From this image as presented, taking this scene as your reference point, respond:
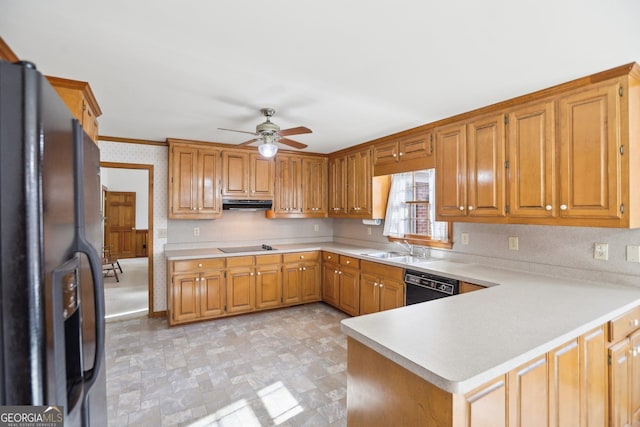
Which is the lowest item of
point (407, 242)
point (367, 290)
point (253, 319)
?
point (253, 319)

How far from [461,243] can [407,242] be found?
78 cm

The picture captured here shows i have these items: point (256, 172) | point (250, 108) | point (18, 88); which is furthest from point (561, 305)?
point (256, 172)

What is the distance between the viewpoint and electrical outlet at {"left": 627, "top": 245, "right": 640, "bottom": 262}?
84.2 inches

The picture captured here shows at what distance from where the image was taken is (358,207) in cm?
447

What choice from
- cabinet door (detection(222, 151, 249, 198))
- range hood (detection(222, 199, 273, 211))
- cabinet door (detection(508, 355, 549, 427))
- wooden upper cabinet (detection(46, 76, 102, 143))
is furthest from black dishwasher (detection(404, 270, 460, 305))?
wooden upper cabinet (detection(46, 76, 102, 143))

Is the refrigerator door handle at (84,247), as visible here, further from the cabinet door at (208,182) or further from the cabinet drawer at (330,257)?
the cabinet drawer at (330,257)

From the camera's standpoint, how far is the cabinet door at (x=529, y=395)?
1.27 metres

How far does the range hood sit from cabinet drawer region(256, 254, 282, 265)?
710 mm

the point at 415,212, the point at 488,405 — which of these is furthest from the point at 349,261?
the point at 488,405

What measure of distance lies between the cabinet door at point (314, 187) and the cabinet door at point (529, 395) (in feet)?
12.6

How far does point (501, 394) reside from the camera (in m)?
1.21

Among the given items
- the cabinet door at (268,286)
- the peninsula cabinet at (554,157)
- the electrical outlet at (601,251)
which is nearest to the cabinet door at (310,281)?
the cabinet door at (268,286)

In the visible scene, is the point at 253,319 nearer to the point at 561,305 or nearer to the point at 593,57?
the point at 561,305

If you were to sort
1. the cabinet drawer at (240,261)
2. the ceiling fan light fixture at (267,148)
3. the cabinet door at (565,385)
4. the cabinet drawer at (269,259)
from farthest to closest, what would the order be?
the cabinet drawer at (269,259), the cabinet drawer at (240,261), the ceiling fan light fixture at (267,148), the cabinet door at (565,385)
